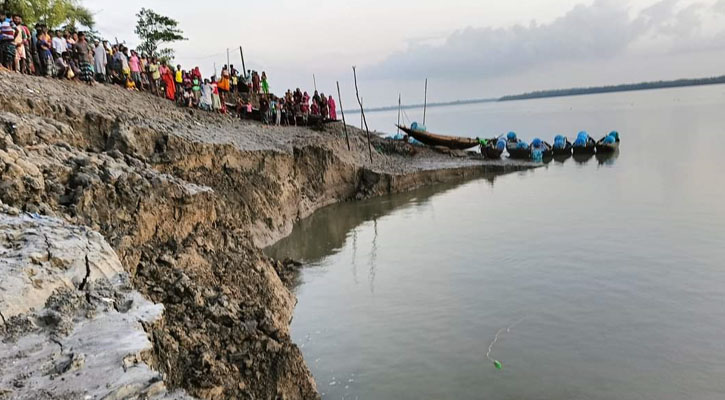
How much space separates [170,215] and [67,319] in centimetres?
510

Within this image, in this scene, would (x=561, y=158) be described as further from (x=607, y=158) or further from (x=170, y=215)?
(x=170, y=215)

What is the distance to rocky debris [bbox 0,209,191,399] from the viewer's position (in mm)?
4223

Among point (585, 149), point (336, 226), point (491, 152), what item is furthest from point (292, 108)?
point (585, 149)

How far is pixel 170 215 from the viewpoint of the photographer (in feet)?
32.7

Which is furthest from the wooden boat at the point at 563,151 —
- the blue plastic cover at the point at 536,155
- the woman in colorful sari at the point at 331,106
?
the woman in colorful sari at the point at 331,106

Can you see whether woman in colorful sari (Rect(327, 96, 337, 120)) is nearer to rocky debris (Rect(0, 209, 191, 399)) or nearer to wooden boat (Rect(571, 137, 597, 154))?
wooden boat (Rect(571, 137, 597, 154))

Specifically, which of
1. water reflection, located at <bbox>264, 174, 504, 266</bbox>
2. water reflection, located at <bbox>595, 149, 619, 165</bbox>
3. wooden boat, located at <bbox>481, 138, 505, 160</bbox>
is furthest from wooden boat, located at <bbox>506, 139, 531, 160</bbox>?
water reflection, located at <bbox>264, 174, 504, 266</bbox>

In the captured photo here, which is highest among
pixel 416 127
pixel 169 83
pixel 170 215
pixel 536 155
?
pixel 169 83

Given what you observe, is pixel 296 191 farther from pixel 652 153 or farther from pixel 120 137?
pixel 652 153

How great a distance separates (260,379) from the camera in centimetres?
701

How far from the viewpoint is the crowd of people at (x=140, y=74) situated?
1539cm

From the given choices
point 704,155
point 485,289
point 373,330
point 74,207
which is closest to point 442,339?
point 373,330

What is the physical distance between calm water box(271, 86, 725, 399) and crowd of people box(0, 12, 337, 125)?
7.43m

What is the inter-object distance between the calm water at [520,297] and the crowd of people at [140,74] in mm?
7434
